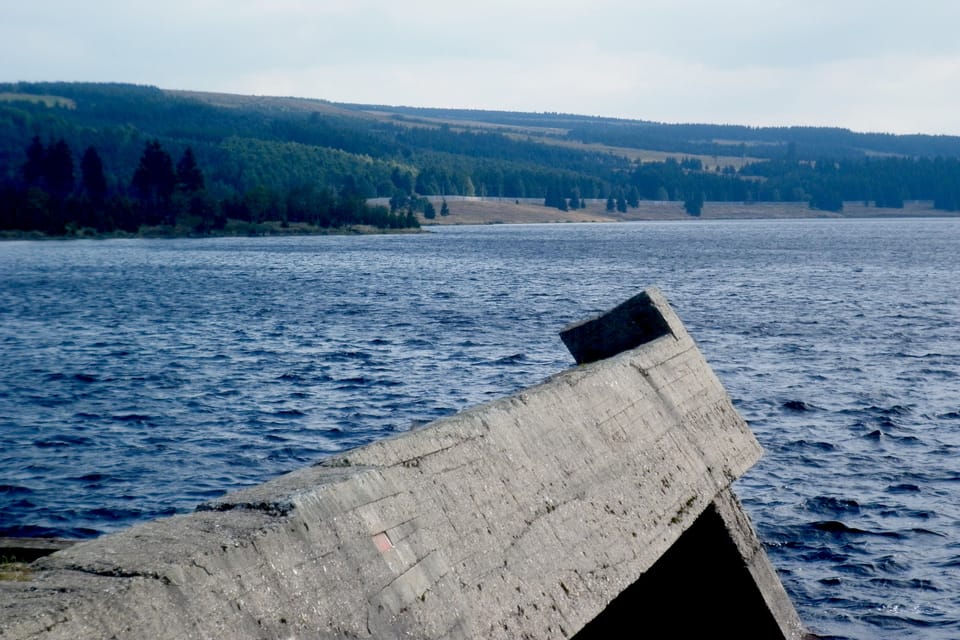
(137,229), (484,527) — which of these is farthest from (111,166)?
(484,527)

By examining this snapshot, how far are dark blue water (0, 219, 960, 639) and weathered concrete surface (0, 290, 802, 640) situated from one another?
19.1ft

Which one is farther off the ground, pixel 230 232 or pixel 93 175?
pixel 93 175

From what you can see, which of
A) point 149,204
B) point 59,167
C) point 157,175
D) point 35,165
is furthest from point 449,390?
point 35,165

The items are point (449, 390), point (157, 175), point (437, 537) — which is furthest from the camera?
point (157, 175)

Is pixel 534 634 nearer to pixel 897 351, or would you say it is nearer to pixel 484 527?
pixel 484 527

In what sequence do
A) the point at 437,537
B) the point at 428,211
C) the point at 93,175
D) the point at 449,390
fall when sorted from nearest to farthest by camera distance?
1. the point at 437,537
2. the point at 449,390
3. the point at 93,175
4. the point at 428,211

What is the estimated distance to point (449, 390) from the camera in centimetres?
2155

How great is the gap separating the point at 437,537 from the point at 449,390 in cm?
1850

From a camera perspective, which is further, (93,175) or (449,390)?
(93,175)

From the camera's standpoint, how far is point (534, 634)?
316 cm

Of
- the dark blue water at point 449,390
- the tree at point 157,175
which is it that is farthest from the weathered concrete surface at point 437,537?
the tree at point 157,175

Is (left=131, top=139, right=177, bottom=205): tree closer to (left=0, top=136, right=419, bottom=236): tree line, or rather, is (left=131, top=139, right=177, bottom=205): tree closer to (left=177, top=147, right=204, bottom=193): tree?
(left=0, top=136, right=419, bottom=236): tree line

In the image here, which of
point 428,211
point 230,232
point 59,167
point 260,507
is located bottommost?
point 428,211

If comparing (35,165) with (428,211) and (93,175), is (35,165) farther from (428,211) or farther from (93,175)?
(428,211)
